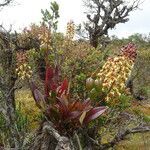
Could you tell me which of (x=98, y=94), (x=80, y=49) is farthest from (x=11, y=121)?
(x=80, y=49)

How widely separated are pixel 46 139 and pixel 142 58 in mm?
16583

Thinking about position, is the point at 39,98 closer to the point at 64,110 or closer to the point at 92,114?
the point at 64,110

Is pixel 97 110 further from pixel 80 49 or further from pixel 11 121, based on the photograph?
pixel 80 49

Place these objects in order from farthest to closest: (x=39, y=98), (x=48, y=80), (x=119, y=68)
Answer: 1. (x=119, y=68)
2. (x=48, y=80)
3. (x=39, y=98)

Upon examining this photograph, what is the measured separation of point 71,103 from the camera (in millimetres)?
4430

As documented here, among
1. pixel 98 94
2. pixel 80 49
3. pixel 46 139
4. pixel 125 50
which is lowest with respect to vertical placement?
pixel 46 139

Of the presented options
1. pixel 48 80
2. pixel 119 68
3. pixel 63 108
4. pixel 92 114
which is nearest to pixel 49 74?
pixel 48 80

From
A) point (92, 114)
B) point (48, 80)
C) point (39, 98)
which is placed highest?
point (48, 80)

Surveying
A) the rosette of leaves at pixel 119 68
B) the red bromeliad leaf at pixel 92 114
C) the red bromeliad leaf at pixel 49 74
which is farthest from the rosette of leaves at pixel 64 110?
the rosette of leaves at pixel 119 68

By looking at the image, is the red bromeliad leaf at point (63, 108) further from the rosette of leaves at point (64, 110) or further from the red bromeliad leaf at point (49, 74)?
the red bromeliad leaf at point (49, 74)

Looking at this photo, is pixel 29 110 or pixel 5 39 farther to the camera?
pixel 29 110

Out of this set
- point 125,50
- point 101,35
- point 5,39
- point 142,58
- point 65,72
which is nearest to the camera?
point 5,39

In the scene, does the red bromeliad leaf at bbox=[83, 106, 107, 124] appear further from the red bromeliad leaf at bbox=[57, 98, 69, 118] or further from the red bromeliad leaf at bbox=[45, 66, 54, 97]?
the red bromeliad leaf at bbox=[45, 66, 54, 97]

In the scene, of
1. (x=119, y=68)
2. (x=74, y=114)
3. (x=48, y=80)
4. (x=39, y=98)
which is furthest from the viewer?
(x=119, y=68)
